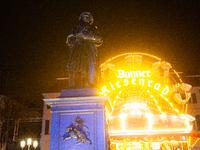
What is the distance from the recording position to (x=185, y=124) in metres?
18.0

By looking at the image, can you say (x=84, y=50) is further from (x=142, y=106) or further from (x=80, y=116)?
(x=142, y=106)

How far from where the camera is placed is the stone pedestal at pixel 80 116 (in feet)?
15.0

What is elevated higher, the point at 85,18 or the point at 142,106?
the point at 85,18

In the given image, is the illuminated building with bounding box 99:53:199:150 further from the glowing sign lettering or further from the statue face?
the statue face

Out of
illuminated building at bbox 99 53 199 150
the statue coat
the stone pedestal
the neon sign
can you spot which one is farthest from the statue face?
the neon sign

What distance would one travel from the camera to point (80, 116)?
15.8 feet

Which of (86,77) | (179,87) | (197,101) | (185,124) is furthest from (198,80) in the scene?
(86,77)

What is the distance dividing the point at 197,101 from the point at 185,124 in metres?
17.3

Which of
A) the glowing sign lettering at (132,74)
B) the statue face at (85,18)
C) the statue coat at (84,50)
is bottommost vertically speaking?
the statue coat at (84,50)

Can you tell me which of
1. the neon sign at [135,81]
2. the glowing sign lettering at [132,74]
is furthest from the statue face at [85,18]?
the glowing sign lettering at [132,74]

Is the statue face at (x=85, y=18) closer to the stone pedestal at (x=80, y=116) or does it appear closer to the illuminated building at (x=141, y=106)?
the stone pedestal at (x=80, y=116)

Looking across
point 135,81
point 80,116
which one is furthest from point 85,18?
point 135,81

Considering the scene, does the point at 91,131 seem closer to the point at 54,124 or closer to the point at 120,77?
the point at 54,124

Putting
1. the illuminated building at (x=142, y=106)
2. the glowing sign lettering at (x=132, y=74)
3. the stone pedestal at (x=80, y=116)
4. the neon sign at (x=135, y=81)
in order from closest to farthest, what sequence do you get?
the stone pedestal at (x=80, y=116) < the illuminated building at (x=142, y=106) < the neon sign at (x=135, y=81) < the glowing sign lettering at (x=132, y=74)
